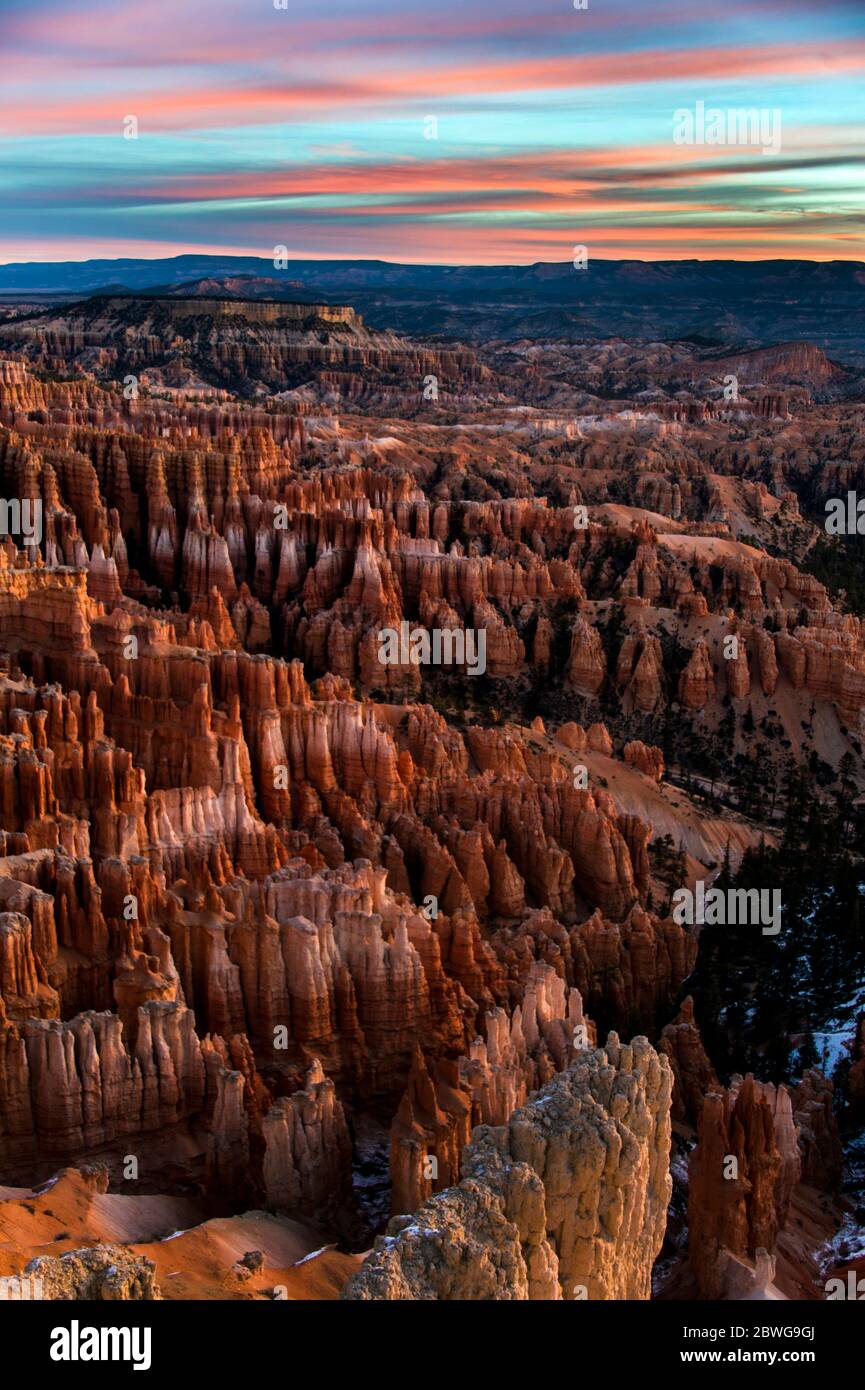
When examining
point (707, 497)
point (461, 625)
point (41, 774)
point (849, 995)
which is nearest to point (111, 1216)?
point (41, 774)

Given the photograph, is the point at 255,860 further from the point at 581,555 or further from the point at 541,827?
the point at 581,555

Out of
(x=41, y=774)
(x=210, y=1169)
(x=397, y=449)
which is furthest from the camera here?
(x=397, y=449)

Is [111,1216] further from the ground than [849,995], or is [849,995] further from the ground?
[111,1216]

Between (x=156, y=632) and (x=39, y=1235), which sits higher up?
(x=156, y=632)

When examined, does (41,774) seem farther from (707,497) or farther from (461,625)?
(707,497)

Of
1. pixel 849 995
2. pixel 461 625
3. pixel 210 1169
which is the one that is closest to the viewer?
pixel 210 1169
